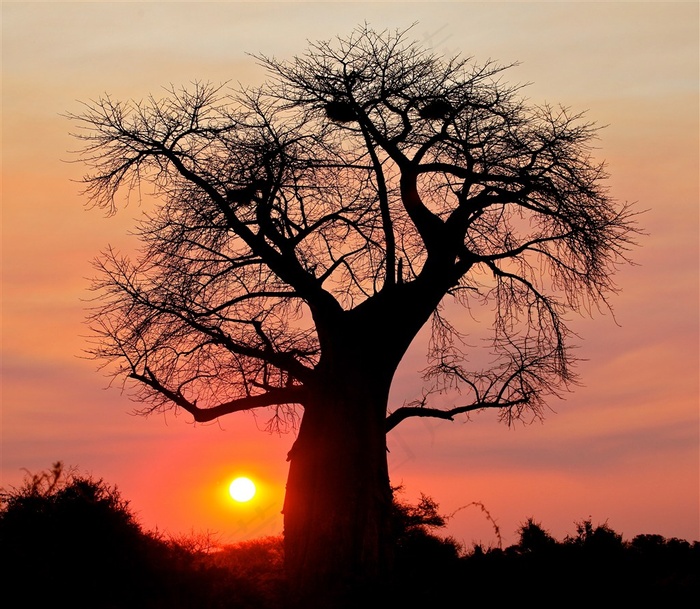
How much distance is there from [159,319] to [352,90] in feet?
14.3

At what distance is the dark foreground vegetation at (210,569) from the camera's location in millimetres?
12375

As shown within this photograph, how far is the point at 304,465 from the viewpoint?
14.2 meters

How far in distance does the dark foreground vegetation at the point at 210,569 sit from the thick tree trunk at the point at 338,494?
507mm

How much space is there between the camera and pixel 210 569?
14500 millimetres

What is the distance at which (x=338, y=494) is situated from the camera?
13820 millimetres

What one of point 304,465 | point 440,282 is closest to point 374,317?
point 440,282

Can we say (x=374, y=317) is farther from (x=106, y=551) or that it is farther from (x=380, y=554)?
(x=106, y=551)

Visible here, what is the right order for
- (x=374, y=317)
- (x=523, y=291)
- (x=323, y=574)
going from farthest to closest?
1. (x=523, y=291)
2. (x=374, y=317)
3. (x=323, y=574)

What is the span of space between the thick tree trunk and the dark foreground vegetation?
1.66 feet

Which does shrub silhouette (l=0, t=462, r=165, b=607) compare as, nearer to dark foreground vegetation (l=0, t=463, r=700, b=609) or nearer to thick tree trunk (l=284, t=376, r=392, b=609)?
dark foreground vegetation (l=0, t=463, r=700, b=609)

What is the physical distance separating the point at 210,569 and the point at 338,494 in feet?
7.32

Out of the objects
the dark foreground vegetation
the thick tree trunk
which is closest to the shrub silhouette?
the dark foreground vegetation

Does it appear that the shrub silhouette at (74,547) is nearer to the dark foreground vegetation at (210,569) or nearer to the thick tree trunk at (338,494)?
the dark foreground vegetation at (210,569)

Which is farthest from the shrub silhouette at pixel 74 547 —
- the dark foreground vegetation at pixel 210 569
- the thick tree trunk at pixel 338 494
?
the thick tree trunk at pixel 338 494
